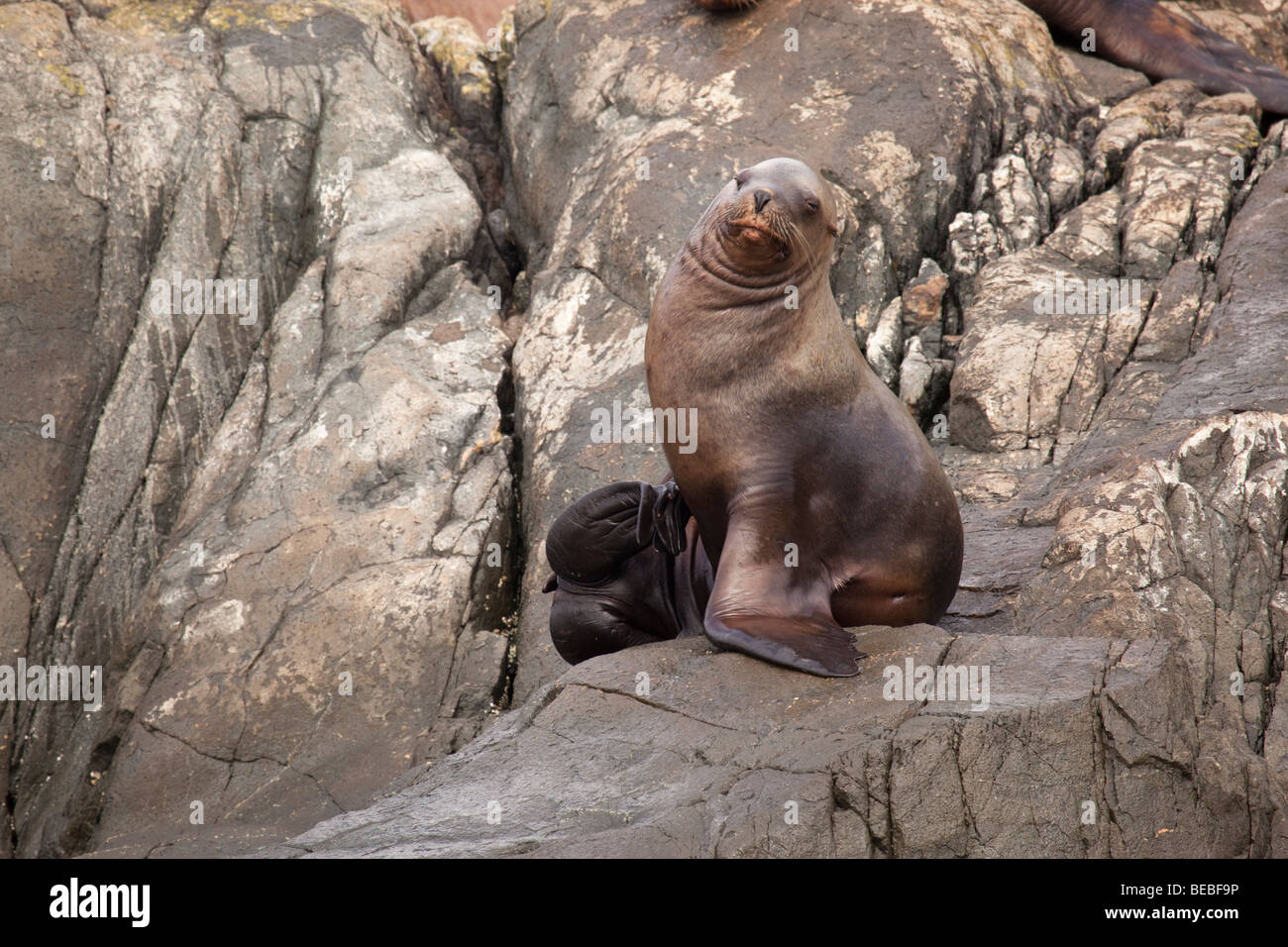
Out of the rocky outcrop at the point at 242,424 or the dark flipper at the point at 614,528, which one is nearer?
the dark flipper at the point at 614,528

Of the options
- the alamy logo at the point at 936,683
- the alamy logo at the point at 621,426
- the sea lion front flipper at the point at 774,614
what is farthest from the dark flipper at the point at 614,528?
the alamy logo at the point at 621,426

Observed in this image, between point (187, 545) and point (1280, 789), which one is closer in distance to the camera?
point (1280, 789)

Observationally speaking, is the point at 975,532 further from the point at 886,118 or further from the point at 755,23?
the point at 755,23

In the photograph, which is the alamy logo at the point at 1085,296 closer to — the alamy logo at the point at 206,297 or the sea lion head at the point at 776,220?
the sea lion head at the point at 776,220

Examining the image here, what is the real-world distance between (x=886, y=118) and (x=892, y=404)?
4725 millimetres

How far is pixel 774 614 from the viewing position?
4.53 meters

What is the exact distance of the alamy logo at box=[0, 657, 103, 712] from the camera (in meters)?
8.62

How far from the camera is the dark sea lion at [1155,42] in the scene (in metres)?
10.1

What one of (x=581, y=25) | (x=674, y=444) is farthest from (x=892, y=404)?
(x=581, y=25)

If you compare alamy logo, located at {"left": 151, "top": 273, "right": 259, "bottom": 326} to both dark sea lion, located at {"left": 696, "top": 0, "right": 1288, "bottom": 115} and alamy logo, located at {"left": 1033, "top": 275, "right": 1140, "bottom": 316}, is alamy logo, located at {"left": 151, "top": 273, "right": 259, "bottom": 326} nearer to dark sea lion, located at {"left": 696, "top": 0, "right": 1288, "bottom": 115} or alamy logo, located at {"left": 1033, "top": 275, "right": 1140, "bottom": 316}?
dark sea lion, located at {"left": 696, "top": 0, "right": 1288, "bottom": 115}

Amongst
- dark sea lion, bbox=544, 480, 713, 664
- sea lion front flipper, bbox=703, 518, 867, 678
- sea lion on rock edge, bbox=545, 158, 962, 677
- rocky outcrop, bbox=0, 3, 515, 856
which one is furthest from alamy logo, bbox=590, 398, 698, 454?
sea lion front flipper, bbox=703, 518, 867, 678

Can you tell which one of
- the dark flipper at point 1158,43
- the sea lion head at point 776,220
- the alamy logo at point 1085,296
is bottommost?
the sea lion head at point 776,220

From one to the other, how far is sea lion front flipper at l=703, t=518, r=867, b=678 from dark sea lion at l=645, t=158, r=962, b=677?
0.04 feet

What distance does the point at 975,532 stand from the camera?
6.34 metres
